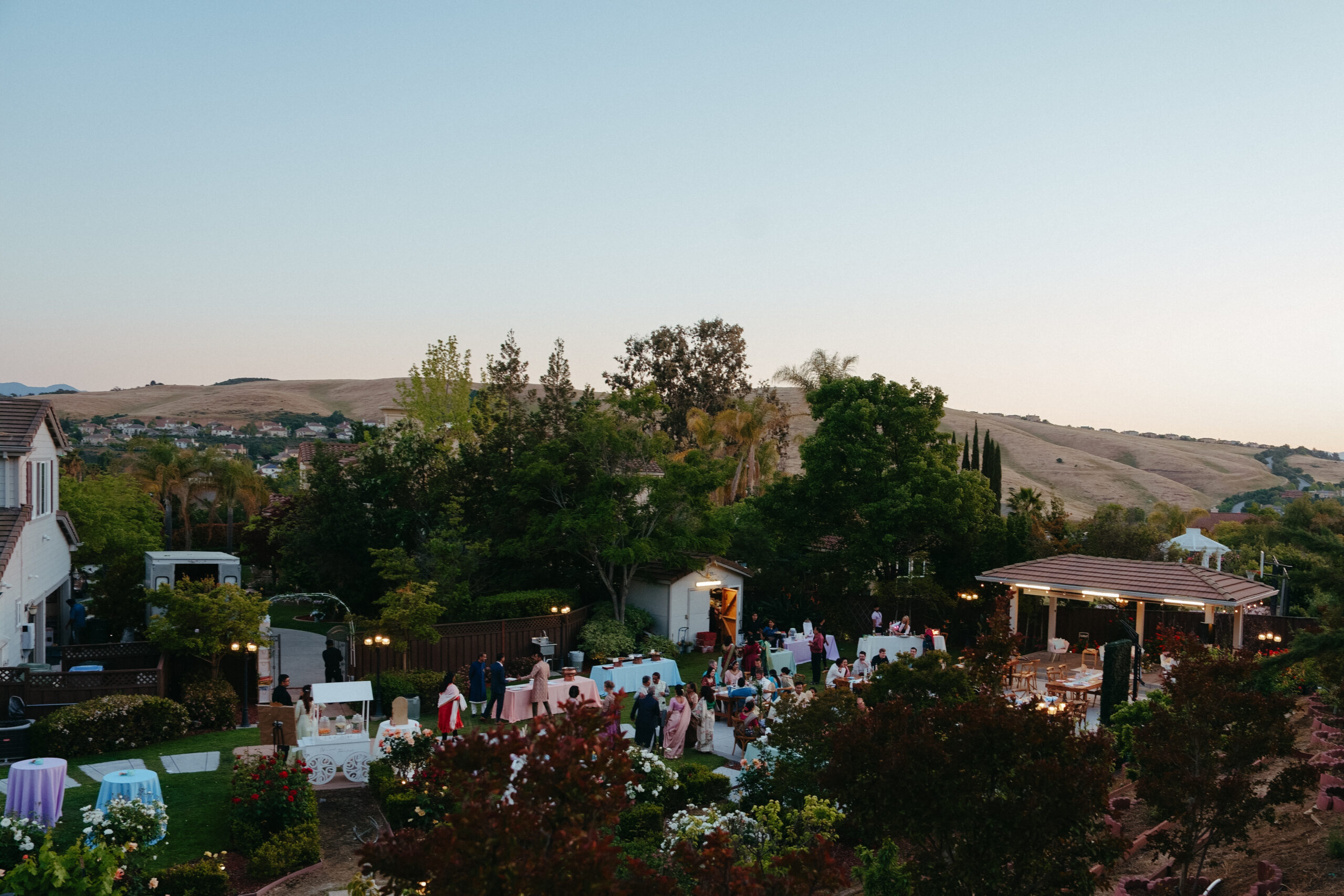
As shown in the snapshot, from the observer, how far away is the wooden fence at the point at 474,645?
2139cm

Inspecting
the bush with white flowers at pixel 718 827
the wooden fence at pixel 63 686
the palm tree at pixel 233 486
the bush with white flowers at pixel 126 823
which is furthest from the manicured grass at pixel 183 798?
the palm tree at pixel 233 486

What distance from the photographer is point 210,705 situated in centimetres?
1850

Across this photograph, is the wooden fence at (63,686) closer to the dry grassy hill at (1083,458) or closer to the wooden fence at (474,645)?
the wooden fence at (474,645)

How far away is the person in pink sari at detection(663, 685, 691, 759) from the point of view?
683 inches

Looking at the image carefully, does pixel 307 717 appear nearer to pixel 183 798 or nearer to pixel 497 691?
pixel 183 798

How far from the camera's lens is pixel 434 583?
23594 mm

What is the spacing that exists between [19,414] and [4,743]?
9.49m

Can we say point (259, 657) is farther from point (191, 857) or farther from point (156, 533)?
point (156, 533)

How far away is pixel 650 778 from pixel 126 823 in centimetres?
653

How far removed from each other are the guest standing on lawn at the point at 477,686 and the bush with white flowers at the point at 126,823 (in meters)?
8.66

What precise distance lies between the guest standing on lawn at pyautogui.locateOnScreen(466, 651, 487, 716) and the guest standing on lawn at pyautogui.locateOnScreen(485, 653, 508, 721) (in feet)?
0.87

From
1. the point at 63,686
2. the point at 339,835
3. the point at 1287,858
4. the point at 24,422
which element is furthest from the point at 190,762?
the point at 1287,858

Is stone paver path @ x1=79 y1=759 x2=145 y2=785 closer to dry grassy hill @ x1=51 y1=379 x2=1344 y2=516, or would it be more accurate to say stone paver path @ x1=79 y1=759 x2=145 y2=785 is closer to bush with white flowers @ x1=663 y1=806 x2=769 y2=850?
bush with white flowers @ x1=663 y1=806 x2=769 y2=850

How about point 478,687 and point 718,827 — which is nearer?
point 718,827
